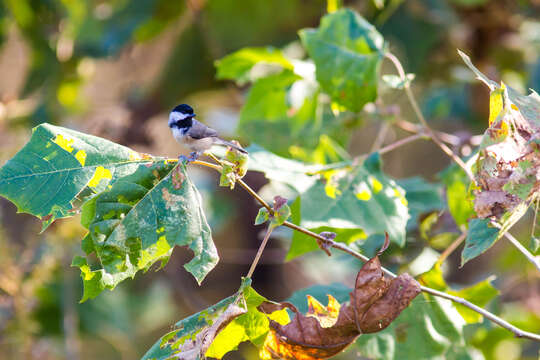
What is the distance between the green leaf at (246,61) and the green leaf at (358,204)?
340mm

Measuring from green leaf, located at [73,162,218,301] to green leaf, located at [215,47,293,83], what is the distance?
2.13ft

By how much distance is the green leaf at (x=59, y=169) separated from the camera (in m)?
0.72

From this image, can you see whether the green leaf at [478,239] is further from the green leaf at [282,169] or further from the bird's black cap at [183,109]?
the bird's black cap at [183,109]

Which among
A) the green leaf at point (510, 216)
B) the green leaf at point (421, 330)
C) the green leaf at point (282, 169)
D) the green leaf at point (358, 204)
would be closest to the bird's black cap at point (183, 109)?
the green leaf at point (282, 169)

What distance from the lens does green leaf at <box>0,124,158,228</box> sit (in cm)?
72

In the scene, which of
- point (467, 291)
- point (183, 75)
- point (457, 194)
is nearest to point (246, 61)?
point (457, 194)

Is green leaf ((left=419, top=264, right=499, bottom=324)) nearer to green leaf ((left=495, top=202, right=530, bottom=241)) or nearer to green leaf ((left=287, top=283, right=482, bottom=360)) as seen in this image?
green leaf ((left=287, top=283, right=482, bottom=360))

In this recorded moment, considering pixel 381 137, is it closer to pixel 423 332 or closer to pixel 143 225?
pixel 423 332

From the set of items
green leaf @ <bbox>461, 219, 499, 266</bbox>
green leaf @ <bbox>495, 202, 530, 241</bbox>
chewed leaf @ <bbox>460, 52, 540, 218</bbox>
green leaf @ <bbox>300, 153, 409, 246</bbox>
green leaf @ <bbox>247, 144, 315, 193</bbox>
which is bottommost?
green leaf @ <bbox>300, 153, 409, 246</bbox>

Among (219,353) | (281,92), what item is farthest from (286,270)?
(219,353)

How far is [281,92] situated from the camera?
1.42 meters

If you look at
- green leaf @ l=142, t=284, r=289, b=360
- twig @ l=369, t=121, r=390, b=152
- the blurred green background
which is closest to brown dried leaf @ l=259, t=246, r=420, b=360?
green leaf @ l=142, t=284, r=289, b=360

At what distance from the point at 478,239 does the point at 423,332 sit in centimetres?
31

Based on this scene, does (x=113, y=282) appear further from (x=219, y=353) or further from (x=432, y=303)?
(x=432, y=303)
